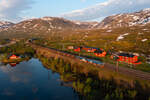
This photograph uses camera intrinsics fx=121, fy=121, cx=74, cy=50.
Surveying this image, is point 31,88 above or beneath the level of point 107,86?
beneath

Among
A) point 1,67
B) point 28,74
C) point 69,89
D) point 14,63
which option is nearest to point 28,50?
point 14,63

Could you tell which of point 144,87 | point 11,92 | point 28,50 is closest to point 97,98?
point 144,87

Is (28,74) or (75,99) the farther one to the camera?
(28,74)

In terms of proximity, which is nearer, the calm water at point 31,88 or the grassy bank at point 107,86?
the grassy bank at point 107,86

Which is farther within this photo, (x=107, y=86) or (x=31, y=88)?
(x=31, y=88)

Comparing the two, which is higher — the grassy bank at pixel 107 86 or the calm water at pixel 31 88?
the grassy bank at pixel 107 86

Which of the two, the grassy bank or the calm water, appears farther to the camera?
the calm water

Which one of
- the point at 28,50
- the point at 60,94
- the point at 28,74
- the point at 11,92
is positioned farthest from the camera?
the point at 28,50

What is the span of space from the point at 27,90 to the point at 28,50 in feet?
304

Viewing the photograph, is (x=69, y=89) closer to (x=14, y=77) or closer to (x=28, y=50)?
(x=14, y=77)

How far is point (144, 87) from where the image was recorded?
136 feet

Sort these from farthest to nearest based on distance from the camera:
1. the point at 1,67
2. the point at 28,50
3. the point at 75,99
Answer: the point at 28,50 < the point at 1,67 < the point at 75,99

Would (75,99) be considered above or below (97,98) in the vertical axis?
below

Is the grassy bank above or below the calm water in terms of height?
above
